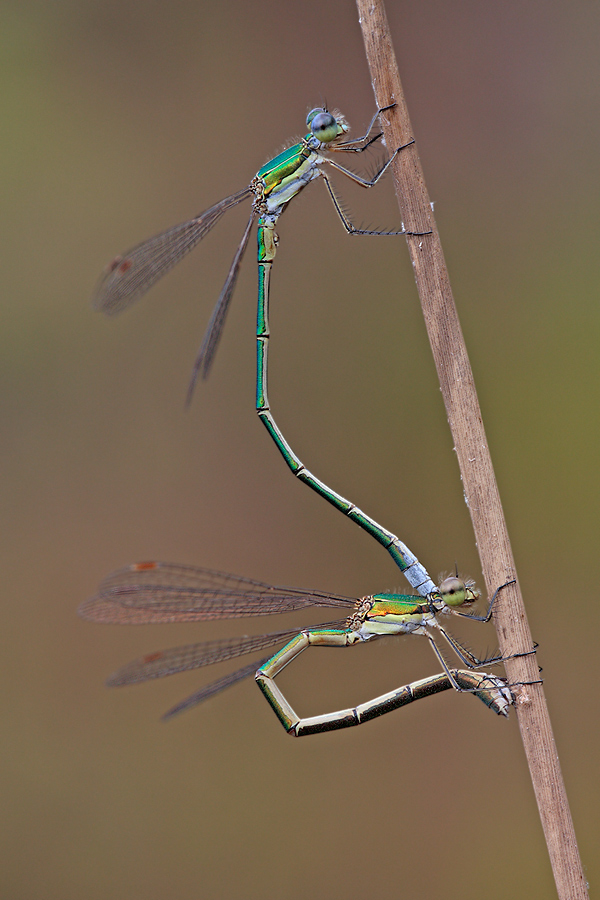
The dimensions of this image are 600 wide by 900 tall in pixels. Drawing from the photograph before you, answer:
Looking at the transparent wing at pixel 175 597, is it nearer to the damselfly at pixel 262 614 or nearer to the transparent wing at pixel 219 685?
the damselfly at pixel 262 614

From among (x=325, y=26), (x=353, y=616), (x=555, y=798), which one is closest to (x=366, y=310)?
(x=325, y=26)

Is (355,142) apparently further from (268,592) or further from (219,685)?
(219,685)

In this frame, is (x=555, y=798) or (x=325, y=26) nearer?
(x=555, y=798)

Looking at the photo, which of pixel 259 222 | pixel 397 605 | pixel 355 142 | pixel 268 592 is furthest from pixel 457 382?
pixel 259 222

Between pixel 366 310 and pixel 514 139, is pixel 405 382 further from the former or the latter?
pixel 514 139

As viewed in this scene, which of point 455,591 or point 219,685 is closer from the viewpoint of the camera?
point 455,591

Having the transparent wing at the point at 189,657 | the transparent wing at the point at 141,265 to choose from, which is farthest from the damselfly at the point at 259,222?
the transparent wing at the point at 189,657
